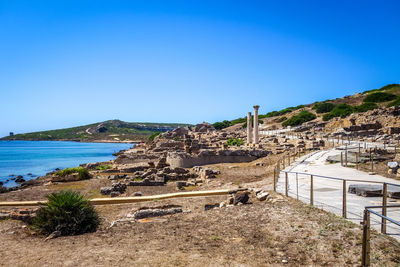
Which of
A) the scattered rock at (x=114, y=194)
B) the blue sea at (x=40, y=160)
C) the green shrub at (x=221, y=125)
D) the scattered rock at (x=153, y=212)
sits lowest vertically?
the blue sea at (x=40, y=160)

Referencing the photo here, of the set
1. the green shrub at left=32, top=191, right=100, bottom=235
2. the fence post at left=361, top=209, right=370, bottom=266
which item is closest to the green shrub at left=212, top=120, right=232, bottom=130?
the green shrub at left=32, top=191, right=100, bottom=235

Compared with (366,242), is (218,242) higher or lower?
lower

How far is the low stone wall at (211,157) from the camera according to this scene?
28.5 m

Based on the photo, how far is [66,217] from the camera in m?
8.81

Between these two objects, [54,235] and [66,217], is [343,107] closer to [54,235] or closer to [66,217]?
[66,217]

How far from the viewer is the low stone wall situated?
28.5 m

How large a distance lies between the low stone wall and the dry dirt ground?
60.7 feet

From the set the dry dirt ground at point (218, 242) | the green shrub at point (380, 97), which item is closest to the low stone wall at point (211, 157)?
the dry dirt ground at point (218, 242)

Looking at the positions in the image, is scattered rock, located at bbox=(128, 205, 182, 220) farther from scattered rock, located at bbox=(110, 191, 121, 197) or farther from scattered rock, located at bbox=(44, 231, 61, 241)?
scattered rock, located at bbox=(110, 191, 121, 197)

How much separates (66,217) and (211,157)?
70.6 feet

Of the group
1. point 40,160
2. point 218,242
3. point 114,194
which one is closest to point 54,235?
point 218,242

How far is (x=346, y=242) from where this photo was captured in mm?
6203

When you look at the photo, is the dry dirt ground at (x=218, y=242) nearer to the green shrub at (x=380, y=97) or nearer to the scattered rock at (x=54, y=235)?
the scattered rock at (x=54, y=235)

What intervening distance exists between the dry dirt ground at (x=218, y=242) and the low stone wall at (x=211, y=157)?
18499mm
